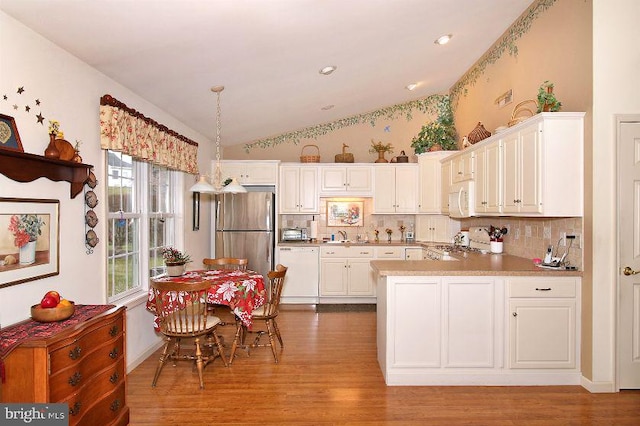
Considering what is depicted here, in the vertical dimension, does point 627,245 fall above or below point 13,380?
above

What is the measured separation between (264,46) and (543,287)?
298 cm

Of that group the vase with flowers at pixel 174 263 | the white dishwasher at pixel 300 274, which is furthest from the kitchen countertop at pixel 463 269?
the white dishwasher at pixel 300 274

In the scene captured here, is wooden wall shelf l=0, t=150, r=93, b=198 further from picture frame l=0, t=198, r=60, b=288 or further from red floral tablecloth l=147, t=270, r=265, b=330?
red floral tablecloth l=147, t=270, r=265, b=330

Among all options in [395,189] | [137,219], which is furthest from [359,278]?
[137,219]

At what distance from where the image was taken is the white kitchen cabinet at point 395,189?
6496 mm

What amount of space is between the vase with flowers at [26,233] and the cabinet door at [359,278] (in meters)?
4.44

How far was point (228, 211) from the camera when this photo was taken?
6039 millimetres

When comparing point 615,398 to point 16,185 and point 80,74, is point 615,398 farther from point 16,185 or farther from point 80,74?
point 80,74

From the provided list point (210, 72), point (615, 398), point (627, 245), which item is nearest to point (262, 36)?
point (210, 72)

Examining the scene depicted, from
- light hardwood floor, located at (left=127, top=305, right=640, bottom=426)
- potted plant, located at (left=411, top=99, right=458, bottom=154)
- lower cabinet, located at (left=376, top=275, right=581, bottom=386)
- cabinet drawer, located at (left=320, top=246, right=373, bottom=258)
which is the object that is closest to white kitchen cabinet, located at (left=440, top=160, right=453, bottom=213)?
potted plant, located at (left=411, top=99, right=458, bottom=154)

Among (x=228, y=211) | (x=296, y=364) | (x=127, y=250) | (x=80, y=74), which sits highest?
(x=80, y=74)

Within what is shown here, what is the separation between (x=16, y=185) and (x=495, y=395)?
3.59 metres

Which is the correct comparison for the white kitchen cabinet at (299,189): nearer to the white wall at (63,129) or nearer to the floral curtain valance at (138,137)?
the floral curtain valance at (138,137)

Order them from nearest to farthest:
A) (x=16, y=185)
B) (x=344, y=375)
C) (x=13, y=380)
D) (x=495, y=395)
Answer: (x=13, y=380) < (x=16, y=185) < (x=495, y=395) < (x=344, y=375)
